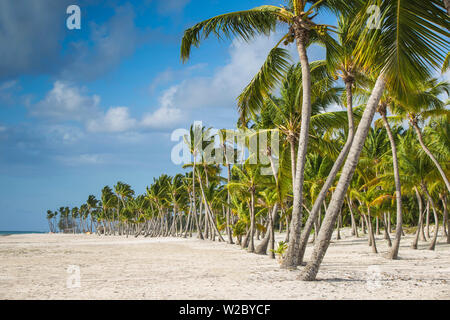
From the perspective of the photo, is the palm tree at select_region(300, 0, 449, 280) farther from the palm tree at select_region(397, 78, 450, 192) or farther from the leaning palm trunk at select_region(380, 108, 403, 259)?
the palm tree at select_region(397, 78, 450, 192)

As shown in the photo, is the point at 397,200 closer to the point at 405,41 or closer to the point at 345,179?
the point at 345,179

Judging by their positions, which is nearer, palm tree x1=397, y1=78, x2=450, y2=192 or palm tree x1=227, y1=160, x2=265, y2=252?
palm tree x1=397, y1=78, x2=450, y2=192

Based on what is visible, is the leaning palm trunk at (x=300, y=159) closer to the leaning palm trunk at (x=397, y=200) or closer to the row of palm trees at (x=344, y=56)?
the row of palm trees at (x=344, y=56)

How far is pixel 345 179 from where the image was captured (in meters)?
7.76

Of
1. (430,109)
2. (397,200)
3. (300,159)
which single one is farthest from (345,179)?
(430,109)

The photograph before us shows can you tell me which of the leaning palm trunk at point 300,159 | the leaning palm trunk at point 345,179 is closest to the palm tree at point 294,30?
the leaning palm trunk at point 300,159

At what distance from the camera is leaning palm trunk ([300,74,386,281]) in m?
Answer: 7.67

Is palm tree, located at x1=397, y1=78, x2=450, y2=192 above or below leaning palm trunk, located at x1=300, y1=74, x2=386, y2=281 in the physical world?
above

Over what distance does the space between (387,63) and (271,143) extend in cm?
1013

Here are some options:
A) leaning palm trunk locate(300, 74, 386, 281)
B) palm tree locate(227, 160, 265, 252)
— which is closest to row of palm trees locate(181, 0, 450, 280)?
leaning palm trunk locate(300, 74, 386, 281)

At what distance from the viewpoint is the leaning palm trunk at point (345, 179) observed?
7672 mm

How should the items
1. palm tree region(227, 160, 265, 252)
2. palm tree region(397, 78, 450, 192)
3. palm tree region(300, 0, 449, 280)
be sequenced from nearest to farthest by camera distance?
palm tree region(300, 0, 449, 280), palm tree region(397, 78, 450, 192), palm tree region(227, 160, 265, 252)
